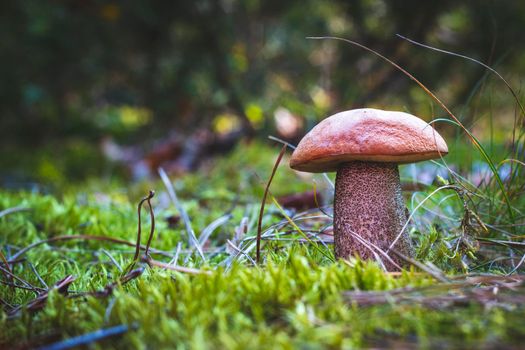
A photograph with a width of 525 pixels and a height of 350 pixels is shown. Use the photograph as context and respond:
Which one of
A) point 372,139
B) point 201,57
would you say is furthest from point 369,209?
point 201,57

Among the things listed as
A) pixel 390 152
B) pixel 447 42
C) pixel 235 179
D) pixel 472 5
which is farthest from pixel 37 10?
pixel 447 42

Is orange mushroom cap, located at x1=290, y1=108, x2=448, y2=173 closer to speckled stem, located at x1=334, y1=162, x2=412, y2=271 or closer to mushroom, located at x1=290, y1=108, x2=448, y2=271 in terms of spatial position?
mushroom, located at x1=290, y1=108, x2=448, y2=271

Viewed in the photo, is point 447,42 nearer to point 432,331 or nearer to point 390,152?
point 390,152

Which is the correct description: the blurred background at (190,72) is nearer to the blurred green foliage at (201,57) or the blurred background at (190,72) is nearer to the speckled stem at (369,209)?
the blurred green foliage at (201,57)

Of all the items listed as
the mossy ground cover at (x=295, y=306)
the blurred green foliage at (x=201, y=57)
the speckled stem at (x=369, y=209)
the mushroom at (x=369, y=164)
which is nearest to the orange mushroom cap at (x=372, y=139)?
the mushroom at (x=369, y=164)

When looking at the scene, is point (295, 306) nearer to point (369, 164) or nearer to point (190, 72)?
point (369, 164)

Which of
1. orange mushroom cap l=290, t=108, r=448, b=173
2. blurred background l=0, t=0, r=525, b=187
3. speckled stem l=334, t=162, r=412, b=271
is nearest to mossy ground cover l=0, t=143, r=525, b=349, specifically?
speckled stem l=334, t=162, r=412, b=271

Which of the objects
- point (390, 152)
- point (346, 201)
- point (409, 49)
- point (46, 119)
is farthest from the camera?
point (46, 119)

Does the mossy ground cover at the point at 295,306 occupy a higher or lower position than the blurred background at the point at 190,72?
lower
